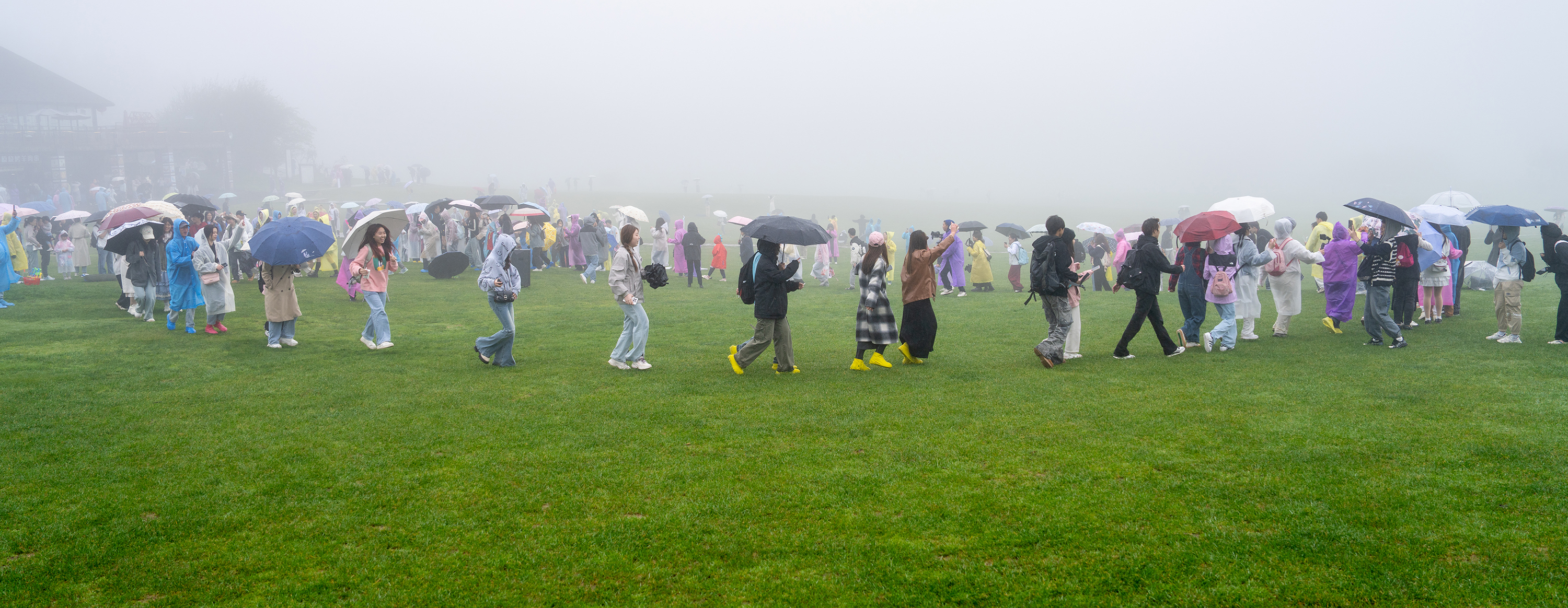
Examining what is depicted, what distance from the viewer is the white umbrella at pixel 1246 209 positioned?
1022cm

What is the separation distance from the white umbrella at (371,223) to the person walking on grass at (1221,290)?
9405 mm

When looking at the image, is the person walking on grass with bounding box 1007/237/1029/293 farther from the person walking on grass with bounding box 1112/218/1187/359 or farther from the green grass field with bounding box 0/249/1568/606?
the person walking on grass with bounding box 1112/218/1187/359

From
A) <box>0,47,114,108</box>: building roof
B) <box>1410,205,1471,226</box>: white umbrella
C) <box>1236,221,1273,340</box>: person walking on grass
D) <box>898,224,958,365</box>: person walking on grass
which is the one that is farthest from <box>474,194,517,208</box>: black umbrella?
<box>0,47,114,108</box>: building roof

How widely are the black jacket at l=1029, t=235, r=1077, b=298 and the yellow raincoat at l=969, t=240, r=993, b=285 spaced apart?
9440 millimetres

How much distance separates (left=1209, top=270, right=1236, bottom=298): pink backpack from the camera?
943 cm

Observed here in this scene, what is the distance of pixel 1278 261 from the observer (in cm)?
1023

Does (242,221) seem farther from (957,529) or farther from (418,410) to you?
(957,529)

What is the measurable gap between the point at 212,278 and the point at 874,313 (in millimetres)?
8620

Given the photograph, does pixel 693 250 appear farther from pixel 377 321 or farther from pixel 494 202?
pixel 377 321

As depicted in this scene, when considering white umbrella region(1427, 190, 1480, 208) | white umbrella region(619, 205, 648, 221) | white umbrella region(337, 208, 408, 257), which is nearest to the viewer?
white umbrella region(337, 208, 408, 257)

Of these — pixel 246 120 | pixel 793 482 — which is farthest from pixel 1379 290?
pixel 246 120

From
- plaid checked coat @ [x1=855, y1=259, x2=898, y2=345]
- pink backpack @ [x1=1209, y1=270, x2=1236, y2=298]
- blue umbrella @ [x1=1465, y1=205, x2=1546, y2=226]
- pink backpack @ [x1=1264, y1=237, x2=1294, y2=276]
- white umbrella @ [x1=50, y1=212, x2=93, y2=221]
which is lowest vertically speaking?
plaid checked coat @ [x1=855, y1=259, x2=898, y2=345]

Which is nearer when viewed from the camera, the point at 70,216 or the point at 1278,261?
the point at 1278,261

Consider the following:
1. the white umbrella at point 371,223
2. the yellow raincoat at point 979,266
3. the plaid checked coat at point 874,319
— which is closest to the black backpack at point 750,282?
the plaid checked coat at point 874,319
